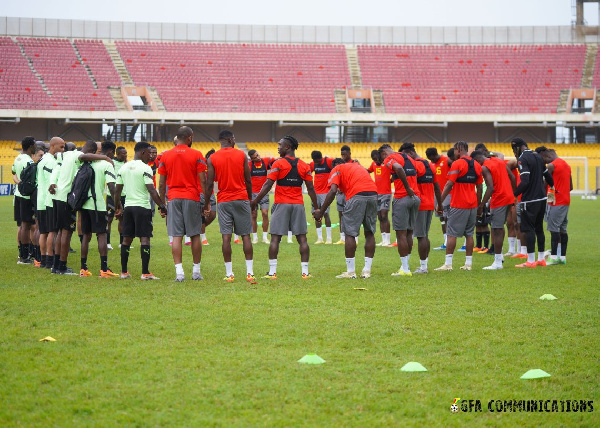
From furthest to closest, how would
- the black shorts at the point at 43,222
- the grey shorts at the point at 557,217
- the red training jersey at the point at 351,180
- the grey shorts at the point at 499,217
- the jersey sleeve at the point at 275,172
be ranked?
the grey shorts at the point at 557,217 < the grey shorts at the point at 499,217 < the black shorts at the point at 43,222 < the red training jersey at the point at 351,180 < the jersey sleeve at the point at 275,172

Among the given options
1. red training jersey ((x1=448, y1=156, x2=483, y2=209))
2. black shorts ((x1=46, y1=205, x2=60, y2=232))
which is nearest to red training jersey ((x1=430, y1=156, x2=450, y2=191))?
red training jersey ((x1=448, y1=156, x2=483, y2=209))

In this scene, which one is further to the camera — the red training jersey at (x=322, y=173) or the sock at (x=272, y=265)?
the red training jersey at (x=322, y=173)

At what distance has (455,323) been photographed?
8180mm

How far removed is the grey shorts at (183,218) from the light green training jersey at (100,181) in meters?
1.44

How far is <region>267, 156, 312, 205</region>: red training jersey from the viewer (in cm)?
1138

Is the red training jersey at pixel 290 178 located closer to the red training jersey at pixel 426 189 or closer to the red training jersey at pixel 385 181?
the red training jersey at pixel 385 181

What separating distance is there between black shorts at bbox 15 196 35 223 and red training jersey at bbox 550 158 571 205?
975 centimetres

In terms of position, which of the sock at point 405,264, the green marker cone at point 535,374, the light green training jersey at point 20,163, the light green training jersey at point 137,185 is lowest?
the green marker cone at point 535,374

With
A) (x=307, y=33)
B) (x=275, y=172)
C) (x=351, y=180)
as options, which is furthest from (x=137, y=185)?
(x=307, y=33)

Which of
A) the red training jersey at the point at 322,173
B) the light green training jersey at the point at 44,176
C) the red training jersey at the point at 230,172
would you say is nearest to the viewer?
the red training jersey at the point at 230,172

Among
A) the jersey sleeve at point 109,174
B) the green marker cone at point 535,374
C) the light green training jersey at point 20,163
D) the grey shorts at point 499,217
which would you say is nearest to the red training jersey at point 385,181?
the grey shorts at point 499,217

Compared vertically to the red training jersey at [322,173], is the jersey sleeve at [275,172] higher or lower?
lower

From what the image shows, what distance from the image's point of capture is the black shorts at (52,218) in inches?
481

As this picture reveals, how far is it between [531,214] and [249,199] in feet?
17.8
